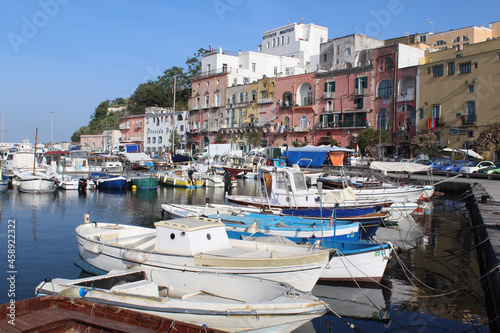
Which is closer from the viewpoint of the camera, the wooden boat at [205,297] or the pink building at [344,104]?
the wooden boat at [205,297]

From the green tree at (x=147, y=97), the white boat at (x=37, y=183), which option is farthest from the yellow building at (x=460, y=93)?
the green tree at (x=147, y=97)

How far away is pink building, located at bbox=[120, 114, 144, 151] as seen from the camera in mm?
82375

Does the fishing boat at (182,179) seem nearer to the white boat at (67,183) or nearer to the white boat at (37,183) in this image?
the white boat at (67,183)

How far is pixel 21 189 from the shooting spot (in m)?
36.1

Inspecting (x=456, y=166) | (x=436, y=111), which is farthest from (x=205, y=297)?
(x=436, y=111)

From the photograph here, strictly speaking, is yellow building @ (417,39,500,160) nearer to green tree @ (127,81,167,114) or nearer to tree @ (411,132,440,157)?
tree @ (411,132,440,157)

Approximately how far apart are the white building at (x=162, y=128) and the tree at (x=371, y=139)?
1454 inches

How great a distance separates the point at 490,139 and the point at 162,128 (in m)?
53.4

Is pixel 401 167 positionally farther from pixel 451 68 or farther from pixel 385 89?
pixel 385 89

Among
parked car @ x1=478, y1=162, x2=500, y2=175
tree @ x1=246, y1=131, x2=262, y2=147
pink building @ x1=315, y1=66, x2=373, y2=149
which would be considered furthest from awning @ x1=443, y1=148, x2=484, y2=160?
tree @ x1=246, y1=131, x2=262, y2=147

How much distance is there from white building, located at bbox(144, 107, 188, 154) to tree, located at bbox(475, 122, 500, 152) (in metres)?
49.4

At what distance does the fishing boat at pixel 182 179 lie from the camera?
42.2m

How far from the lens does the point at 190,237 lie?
11211 millimetres

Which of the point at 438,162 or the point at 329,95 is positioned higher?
the point at 329,95
